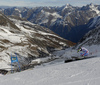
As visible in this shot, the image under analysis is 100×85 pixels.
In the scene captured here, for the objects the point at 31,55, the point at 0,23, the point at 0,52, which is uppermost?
the point at 0,23

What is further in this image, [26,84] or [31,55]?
[31,55]

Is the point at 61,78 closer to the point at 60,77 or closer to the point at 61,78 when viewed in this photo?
the point at 61,78

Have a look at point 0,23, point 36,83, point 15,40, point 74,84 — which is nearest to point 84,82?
point 74,84

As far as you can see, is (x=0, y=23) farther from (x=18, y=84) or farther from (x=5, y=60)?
(x=18, y=84)

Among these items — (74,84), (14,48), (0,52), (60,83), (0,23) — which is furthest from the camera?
(0,23)

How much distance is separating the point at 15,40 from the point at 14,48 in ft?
56.4

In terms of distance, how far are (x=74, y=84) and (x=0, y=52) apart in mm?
69753

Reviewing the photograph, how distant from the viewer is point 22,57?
7631 cm

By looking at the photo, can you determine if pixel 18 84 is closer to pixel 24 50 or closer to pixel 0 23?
pixel 24 50

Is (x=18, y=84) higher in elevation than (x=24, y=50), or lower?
higher

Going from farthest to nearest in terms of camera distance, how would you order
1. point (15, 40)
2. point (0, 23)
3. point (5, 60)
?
1. point (0, 23)
2. point (15, 40)
3. point (5, 60)

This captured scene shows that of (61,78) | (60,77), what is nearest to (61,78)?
(61,78)

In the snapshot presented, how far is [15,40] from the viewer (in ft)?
324

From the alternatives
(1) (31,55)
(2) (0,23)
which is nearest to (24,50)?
(1) (31,55)
